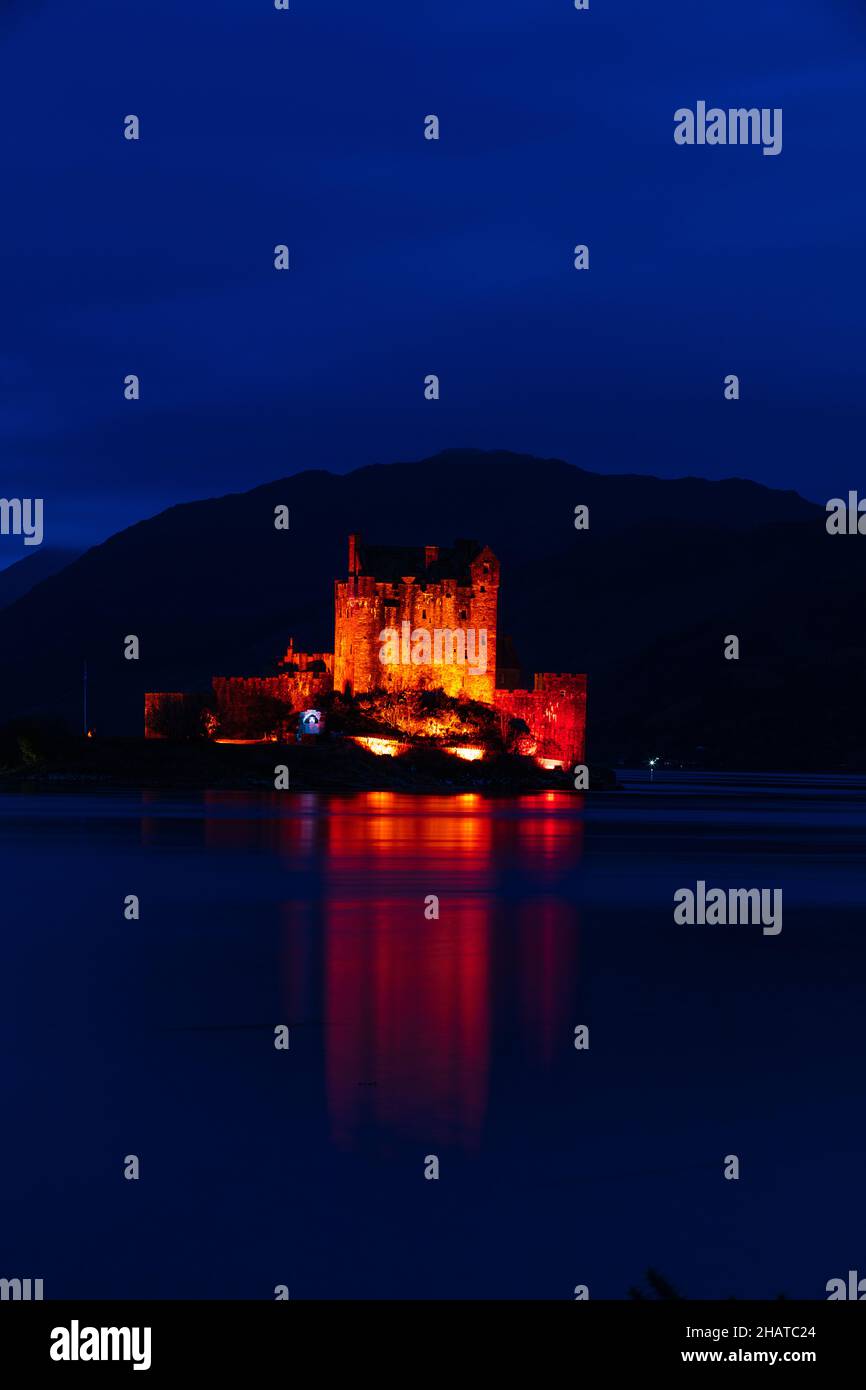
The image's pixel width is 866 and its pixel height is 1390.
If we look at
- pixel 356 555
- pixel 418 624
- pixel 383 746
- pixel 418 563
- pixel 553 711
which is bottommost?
pixel 383 746

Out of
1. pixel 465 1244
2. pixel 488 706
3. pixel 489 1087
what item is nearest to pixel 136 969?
pixel 489 1087

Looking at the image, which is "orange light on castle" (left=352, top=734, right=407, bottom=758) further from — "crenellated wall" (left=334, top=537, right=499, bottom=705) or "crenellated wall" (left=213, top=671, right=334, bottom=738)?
"crenellated wall" (left=213, top=671, right=334, bottom=738)

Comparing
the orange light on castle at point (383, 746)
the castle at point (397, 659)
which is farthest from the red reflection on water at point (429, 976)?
the castle at point (397, 659)

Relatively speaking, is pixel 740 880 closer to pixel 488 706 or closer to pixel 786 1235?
pixel 786 1235

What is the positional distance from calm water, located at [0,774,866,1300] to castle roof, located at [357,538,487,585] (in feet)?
203

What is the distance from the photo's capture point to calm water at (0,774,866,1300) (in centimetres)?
1189

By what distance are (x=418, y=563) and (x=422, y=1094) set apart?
84.8m

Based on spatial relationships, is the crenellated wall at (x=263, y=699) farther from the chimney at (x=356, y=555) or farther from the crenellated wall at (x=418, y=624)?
the chimney at (x=356, y=555)

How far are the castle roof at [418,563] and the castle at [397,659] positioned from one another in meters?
0.05

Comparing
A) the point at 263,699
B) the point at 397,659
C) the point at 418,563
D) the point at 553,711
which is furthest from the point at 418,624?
the point at 553,711

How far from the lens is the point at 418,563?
100 meters

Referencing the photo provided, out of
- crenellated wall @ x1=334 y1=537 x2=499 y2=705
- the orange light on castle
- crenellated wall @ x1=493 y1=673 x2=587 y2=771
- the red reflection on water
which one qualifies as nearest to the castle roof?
crenellated wall @ x1=334 y1=537 x2=499 y2=705

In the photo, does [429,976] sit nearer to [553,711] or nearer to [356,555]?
[356,555]
